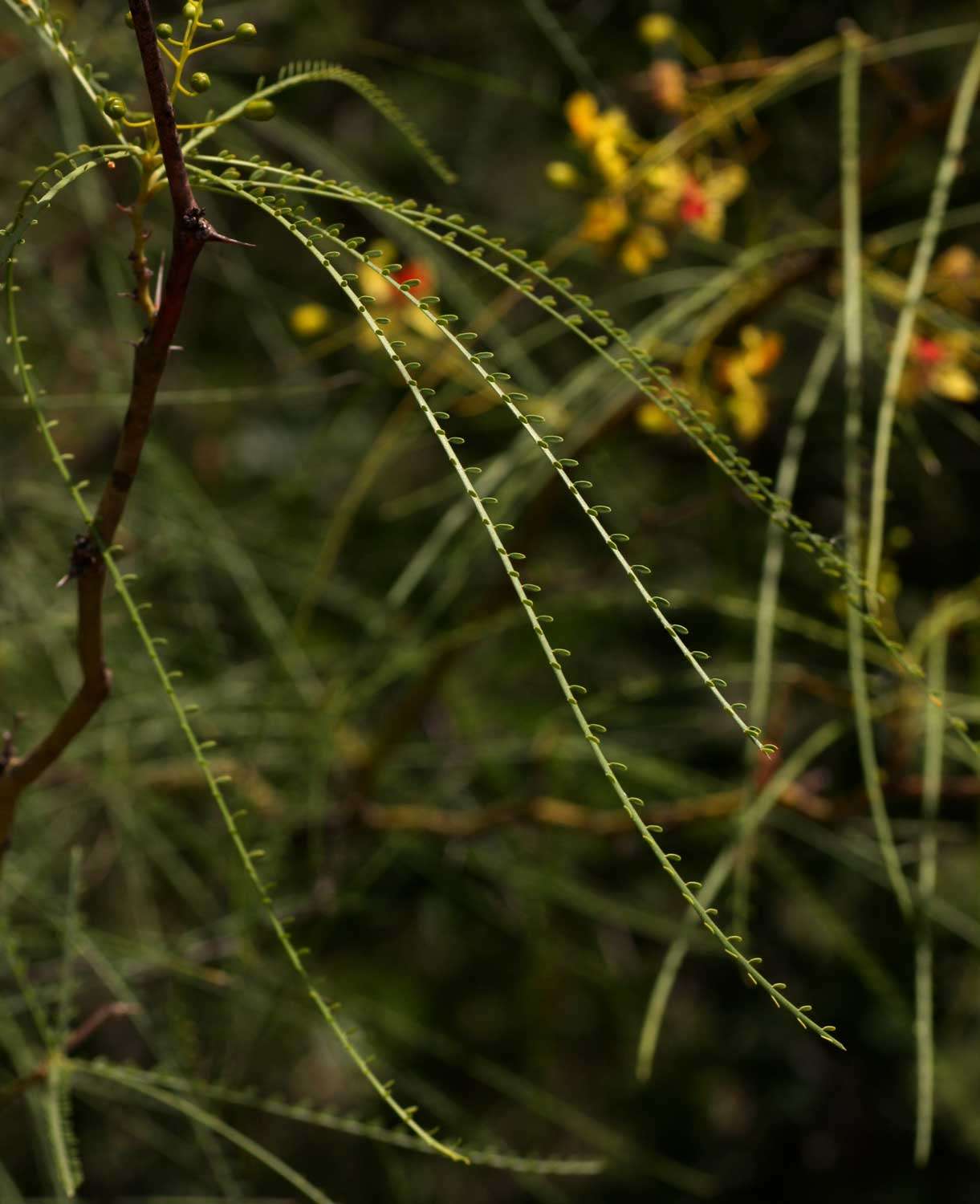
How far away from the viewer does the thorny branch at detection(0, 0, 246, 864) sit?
0.99 feet

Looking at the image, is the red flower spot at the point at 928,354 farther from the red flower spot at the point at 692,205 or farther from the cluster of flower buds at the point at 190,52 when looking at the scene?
the cluster of flower buds at the point at 190,52

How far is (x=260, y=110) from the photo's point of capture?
1.17 feet

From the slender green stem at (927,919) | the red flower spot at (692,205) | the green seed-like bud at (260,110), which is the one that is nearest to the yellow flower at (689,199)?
the red flower spot at (692,205)

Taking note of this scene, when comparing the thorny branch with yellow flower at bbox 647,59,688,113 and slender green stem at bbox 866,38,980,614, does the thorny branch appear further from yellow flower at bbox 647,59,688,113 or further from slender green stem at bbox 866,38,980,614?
yellow flower at bbox 647,59,688,113

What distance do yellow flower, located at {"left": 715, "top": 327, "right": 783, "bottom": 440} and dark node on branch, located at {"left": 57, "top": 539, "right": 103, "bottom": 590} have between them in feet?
1.43

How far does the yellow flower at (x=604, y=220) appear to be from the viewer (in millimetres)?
713

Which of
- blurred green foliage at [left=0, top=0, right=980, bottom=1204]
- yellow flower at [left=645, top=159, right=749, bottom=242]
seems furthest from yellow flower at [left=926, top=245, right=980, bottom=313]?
yellow flower at [left=645, top=159, right=749, bottom=242]

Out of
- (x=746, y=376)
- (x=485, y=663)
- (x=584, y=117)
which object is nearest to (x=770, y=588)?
(x=746, y=376)

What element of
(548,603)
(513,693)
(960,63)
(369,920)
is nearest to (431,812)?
(548,603)

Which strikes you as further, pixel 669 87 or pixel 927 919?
pixel 669 87

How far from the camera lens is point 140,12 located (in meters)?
0.30

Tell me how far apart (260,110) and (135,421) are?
93 millimetres

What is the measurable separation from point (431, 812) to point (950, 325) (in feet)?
1.43

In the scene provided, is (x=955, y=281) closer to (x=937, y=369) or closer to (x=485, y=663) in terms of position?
(x=937, y=369)
